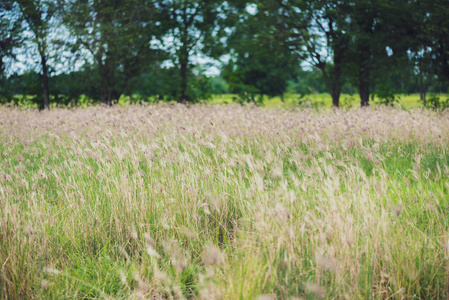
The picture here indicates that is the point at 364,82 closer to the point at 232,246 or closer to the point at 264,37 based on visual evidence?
the point at 264,37

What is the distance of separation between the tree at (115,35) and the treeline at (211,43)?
0.17 ft

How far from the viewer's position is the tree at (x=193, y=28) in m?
16.0

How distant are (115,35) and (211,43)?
4.19 m

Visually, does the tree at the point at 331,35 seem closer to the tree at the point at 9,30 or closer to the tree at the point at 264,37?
the tree at the point at 264,37

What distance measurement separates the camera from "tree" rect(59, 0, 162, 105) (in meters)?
14.2

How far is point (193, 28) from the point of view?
53.5 ft

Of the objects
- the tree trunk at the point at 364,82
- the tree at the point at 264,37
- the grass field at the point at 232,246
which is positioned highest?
the tree at the point at 264,37

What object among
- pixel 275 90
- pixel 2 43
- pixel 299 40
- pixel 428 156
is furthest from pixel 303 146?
pixel 275 90

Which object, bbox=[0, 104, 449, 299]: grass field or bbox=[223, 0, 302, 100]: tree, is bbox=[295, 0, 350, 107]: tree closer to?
bbox=[223, 0, 302, 100]: tree

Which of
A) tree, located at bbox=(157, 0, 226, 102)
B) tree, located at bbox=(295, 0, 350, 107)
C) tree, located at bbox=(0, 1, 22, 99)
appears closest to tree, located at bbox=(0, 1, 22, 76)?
tree, located at bbox=(0, 1, 22, 99)

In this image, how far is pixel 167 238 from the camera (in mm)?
2521

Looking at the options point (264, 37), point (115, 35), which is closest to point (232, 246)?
point (264, 37)

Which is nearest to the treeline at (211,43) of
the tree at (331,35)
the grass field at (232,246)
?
the tree at (331,35)

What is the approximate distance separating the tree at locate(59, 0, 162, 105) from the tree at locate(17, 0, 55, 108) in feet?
2.85
